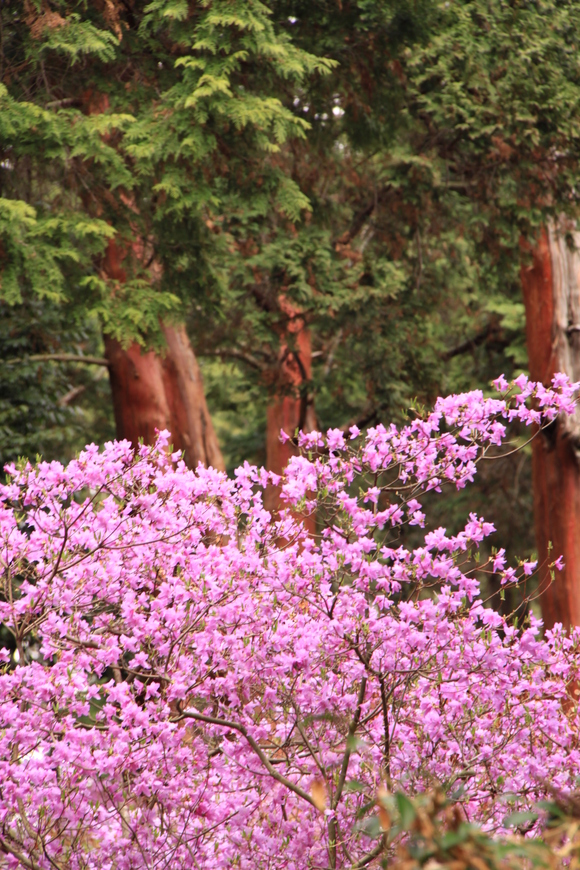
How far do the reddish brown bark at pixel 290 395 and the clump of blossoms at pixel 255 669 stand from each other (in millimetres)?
6407

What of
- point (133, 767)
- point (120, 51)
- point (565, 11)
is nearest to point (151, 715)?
point (133, 767)

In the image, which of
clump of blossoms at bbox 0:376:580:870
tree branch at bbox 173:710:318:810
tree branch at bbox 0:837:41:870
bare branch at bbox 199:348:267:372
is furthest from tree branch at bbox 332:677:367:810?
bare branch at bbox 199:348:267:372

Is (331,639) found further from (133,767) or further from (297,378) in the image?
(297,378)

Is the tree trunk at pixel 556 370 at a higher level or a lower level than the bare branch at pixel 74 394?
lower

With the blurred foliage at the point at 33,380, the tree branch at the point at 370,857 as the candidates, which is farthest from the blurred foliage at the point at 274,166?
the tree branch at the point at 370,857

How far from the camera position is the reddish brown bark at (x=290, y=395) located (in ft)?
35.2

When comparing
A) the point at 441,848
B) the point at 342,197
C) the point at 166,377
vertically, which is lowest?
the point at 441,848

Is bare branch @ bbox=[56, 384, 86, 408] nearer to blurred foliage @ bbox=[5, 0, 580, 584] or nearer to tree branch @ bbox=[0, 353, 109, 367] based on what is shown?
blurred foliage @ bbox=[5, 0, 580, 584]

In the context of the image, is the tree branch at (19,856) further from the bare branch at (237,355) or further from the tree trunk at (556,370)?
the bare branch at (237,355)

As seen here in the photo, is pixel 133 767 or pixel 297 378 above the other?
pixel 297 378

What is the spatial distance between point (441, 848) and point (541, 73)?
26.8 ft

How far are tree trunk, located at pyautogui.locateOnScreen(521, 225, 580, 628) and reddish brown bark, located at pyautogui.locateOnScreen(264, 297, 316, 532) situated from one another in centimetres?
262

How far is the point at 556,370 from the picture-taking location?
10.1 m

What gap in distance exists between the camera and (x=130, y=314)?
7.33 m
